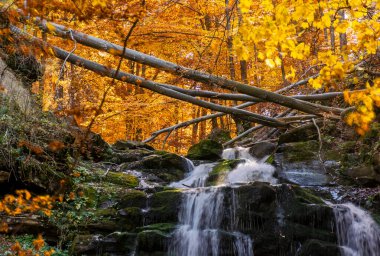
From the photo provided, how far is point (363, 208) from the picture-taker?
297 inches

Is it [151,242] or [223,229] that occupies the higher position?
[223,229]

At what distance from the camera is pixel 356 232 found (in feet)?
23.2

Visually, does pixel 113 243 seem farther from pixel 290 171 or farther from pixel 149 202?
pixel 290 171

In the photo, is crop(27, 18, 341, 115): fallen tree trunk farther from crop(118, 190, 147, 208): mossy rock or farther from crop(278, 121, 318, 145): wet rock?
crop(278, 121, 318, 145): wet rock

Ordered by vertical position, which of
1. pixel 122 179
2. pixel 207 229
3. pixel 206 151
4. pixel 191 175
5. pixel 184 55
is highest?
pixel 184 55

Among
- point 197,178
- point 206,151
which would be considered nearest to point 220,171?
point 197,178

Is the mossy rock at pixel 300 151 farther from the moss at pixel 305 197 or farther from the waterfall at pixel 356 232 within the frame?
→ the waterfall at pixel 356 232

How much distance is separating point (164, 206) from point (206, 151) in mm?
4320

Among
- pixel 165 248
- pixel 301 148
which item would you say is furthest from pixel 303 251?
pixel 301 148

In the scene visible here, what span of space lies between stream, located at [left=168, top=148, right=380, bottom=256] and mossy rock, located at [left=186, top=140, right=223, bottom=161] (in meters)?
3.70

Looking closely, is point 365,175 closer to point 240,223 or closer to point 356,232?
point 356,232

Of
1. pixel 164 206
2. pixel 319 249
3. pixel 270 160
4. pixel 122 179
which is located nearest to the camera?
pixel 319 249

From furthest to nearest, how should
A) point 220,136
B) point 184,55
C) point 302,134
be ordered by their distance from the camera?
point 184,55
point 220,136
point 302,134

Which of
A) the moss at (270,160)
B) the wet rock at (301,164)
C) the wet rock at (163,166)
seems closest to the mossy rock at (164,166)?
the wet rock at (163,166)
